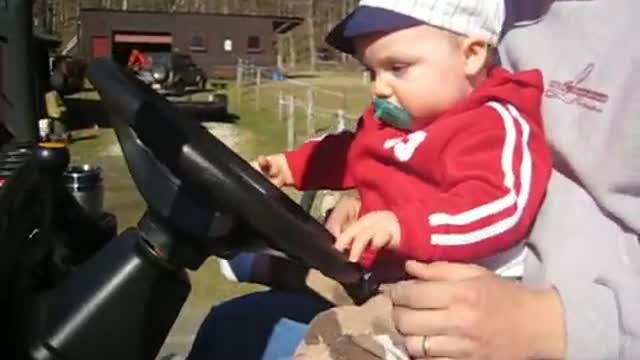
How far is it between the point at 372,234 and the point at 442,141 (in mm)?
258

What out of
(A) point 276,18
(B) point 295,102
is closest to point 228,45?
(A) point 276,18

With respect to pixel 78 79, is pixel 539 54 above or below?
above

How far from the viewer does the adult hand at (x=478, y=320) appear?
5.84ft

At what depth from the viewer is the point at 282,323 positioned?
219 centimetres

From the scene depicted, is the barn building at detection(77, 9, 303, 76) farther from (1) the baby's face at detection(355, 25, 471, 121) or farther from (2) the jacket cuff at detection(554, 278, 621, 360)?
(2) the jacket cuff at detection(554, 278, 621, 360)

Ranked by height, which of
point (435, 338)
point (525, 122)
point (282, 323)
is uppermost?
point (525, 122)

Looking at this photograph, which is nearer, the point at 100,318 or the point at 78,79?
the point at 100,318

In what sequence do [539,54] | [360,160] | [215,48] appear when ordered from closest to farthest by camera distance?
[539,54] < [360,160] < [215,48]

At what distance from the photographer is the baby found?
186 cm

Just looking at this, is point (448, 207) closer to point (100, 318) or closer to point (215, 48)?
point (100, 318)

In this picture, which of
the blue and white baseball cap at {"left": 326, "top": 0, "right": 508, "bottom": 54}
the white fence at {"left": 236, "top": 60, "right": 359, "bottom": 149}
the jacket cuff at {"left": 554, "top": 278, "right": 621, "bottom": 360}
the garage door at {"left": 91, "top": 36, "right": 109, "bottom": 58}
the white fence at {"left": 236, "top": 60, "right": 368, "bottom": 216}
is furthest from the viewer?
the garage door at {"left": 91, "top": 36, "right": 109, "bottom": 58}

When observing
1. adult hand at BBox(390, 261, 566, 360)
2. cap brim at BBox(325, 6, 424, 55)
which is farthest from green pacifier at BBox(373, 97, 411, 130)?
adult hand at BBox(390, 261, 566, 360)

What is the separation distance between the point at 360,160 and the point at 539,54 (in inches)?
15.9

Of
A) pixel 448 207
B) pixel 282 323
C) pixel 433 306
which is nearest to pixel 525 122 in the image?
→ pixel 448 207
